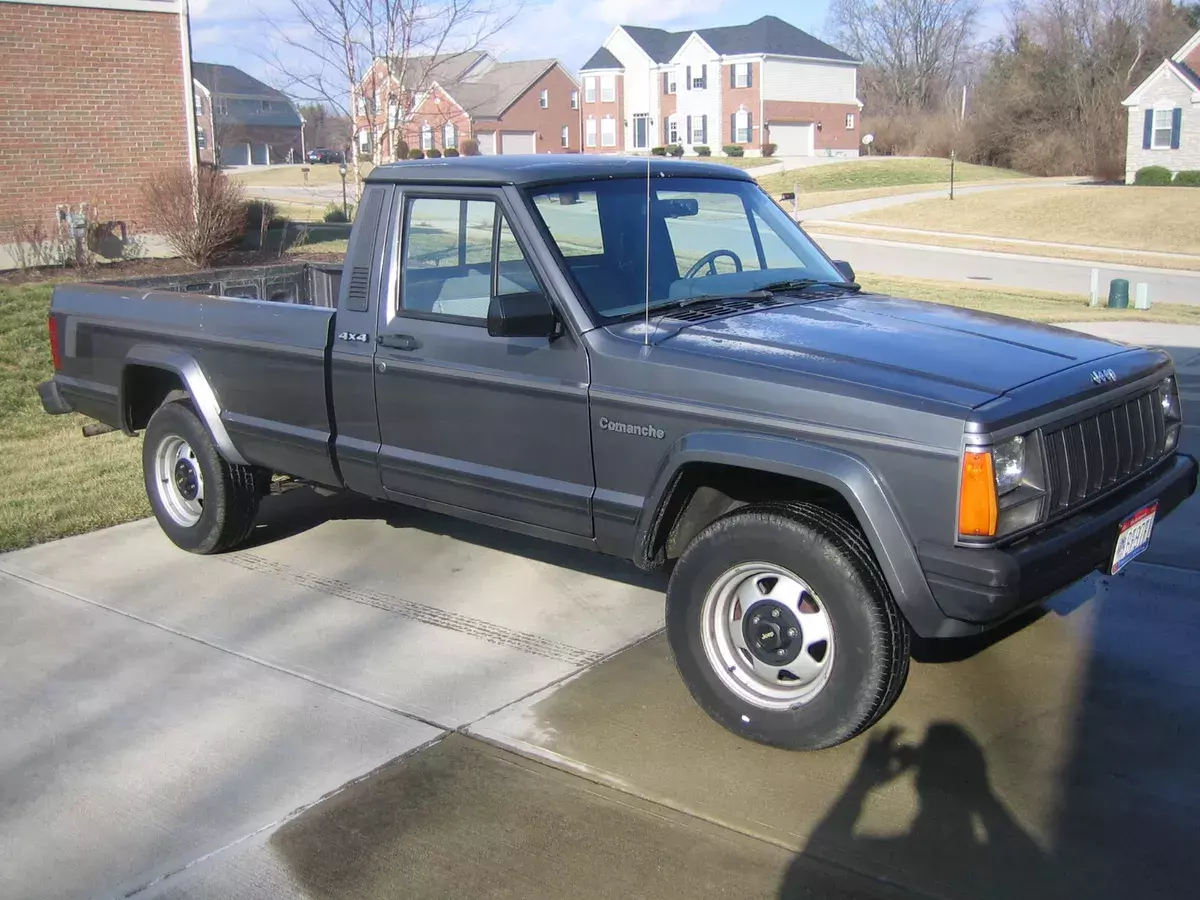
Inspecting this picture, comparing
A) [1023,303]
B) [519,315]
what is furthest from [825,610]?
[1023,303]

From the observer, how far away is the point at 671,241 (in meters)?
5.16

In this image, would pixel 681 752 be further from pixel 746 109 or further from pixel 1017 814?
pixel 746 109

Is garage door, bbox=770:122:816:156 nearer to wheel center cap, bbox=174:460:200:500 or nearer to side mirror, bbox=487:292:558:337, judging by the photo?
wheel center cap, bbox=174:460:200:500

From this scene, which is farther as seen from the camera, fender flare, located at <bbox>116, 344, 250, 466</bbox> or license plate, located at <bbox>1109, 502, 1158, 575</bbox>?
Result: fender flare, located at <bbox>116, 344, 250, 466</bbox>

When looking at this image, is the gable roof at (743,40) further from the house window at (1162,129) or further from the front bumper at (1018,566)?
the front bumper at (1018,566)

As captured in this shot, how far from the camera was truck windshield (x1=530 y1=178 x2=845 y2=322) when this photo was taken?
479 cm

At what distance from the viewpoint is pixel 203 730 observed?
4461 mm

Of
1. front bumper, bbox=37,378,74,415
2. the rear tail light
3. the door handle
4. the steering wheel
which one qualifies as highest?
the steering wheel

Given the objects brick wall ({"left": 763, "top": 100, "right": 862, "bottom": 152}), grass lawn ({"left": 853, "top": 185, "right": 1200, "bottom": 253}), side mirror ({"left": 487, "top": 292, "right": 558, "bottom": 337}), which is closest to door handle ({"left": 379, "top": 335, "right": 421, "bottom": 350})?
side mirror ({"left": 487, "top": 292, "right": 558, "bottom": 337})

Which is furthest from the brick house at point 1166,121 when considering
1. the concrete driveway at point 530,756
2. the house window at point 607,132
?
the concrete driveway at point 530,756

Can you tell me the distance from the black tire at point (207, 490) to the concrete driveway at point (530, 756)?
1.31ft

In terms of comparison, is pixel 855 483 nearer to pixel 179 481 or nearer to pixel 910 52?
pixel 179 481

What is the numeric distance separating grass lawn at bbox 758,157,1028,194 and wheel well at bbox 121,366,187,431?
42.1 meters

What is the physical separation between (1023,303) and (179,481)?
48.3 ft
